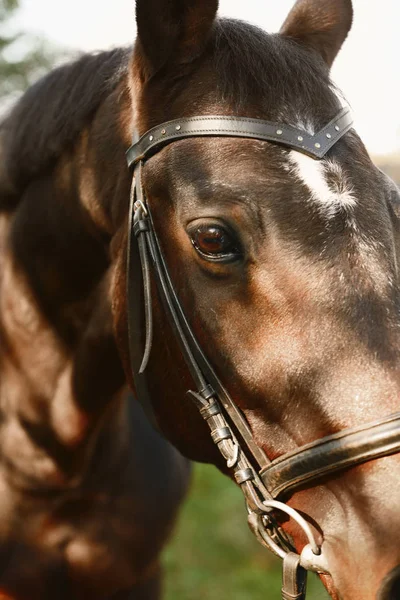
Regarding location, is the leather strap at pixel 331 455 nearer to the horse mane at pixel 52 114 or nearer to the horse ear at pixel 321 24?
the horse ear at pixel 321 24

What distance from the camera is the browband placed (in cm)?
184

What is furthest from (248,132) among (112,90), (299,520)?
(299,520)

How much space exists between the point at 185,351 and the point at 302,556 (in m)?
0.62

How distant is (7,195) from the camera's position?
2.85m

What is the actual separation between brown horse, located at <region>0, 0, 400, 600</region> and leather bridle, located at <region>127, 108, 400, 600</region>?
3cm

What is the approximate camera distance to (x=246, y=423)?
6.04 ft

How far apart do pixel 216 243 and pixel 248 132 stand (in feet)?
1.06

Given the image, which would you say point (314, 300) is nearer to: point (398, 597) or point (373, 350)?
point (373, 350)

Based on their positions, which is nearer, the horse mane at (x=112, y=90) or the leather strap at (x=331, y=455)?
the leather strap at (x=331, y=455)

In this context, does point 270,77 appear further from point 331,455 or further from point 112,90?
point 331,455

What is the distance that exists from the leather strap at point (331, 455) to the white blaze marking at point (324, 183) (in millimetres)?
525

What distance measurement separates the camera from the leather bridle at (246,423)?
5.25 feet

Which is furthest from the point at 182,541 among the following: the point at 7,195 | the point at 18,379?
the point at 7,195

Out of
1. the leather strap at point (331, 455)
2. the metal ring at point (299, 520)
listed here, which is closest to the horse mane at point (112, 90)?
the leather strap at point (331, 455)
